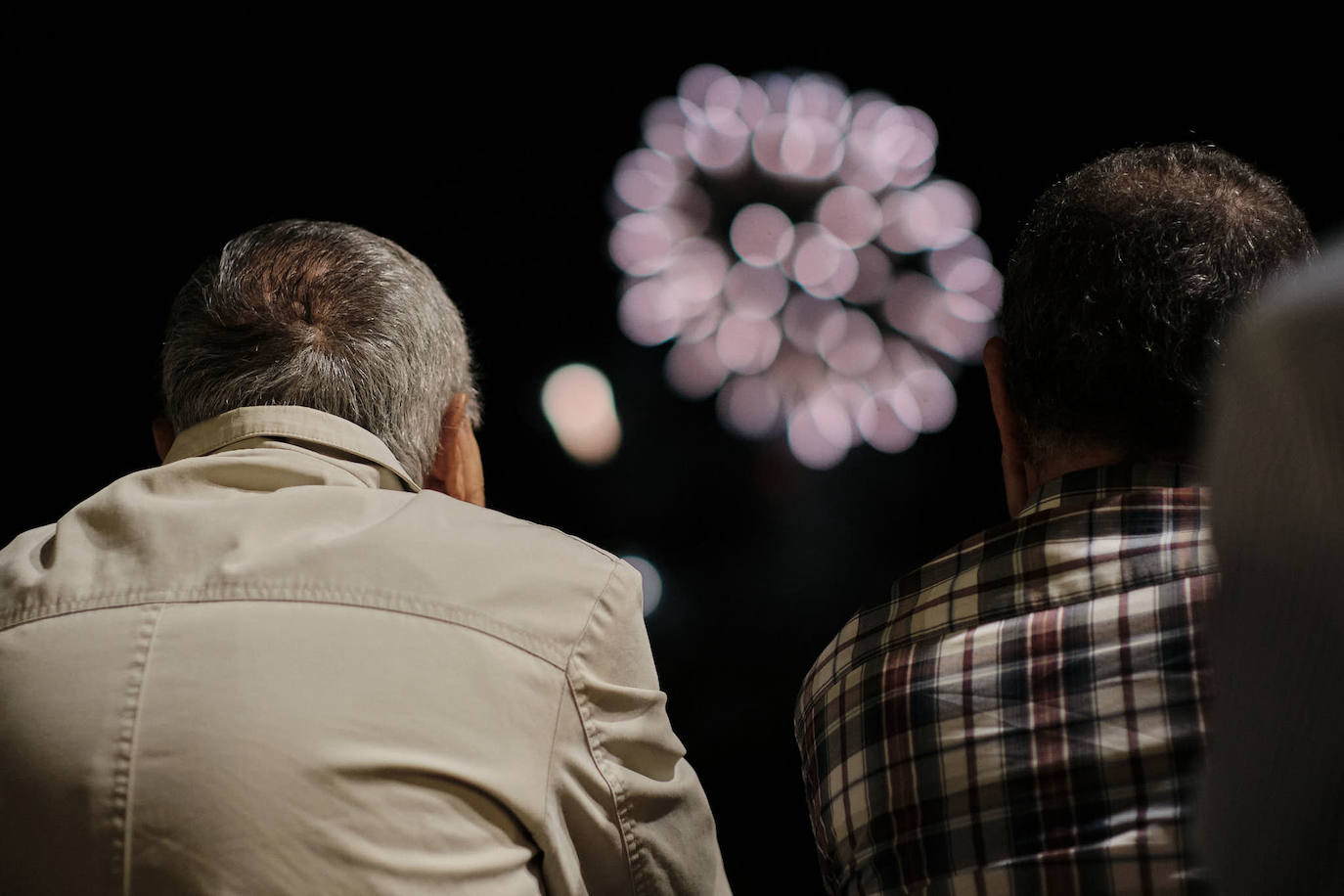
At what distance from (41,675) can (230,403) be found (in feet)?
1.06

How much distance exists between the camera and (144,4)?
2350 millimetres

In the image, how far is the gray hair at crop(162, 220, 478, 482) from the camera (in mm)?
1071

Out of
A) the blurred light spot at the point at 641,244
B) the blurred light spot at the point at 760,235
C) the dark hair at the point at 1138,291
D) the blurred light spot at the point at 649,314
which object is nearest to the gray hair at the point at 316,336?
the dark hair at the point at 1138,291

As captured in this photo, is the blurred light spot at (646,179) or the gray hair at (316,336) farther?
the blurred light spot at (646,179)

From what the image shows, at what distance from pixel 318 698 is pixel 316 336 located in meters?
0.42

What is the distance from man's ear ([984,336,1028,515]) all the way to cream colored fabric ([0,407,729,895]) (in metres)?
0.38

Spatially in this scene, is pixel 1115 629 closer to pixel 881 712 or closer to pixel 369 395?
pixel 881 712

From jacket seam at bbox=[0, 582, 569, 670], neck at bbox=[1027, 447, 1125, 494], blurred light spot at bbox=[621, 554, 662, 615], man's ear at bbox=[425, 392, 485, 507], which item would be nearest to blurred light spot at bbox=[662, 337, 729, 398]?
blurred light spot at bbox=[621, 554, 662, 615]

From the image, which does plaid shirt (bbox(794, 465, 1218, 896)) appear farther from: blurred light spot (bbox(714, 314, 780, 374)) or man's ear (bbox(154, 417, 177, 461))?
blurred light spot (bbox(714, 314, 780, 374))

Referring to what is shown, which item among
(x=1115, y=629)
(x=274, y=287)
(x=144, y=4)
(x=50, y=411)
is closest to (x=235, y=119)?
(x=144, y=4)

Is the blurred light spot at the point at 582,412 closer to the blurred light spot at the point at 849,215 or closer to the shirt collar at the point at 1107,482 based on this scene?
the blurred light spot at the point at 849,215

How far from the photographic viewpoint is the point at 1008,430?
1.05m

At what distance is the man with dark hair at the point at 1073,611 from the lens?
2.48 feet

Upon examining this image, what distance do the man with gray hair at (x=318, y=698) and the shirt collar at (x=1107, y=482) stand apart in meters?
0.35
